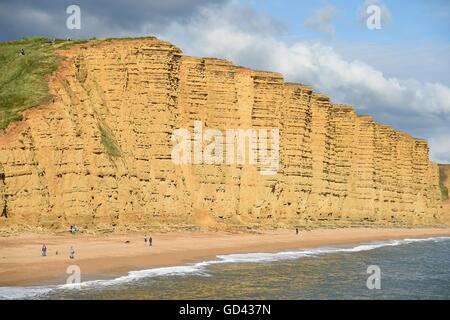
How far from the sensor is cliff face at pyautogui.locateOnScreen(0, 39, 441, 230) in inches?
1519

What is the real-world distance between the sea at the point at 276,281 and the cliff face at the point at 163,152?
1157cm

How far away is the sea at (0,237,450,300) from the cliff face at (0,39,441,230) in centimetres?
1157

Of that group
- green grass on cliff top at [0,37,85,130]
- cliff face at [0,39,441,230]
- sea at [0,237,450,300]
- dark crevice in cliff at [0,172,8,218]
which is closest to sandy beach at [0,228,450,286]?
sea at [0,237,450,300]

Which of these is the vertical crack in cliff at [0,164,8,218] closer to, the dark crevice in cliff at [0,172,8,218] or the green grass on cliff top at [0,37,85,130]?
the dark crevice in cliff at [0,172,8,218]

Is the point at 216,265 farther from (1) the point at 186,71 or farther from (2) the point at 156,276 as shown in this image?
(1) the point at 186,71

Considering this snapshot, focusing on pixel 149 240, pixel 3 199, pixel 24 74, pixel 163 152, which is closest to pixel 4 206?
pixel 3 199

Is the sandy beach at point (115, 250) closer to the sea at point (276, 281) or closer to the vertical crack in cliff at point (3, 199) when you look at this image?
the sea at point (276, 281)

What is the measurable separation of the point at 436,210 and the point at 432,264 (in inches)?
2349

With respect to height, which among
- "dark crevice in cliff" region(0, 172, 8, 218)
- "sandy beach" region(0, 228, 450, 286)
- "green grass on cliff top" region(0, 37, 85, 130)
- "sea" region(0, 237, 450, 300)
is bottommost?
"sea" region(0, 237, 450, 300)

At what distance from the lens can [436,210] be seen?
3760 inches

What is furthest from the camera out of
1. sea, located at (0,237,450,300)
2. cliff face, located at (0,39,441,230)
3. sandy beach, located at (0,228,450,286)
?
cliff face, located at (0,39,441,230)

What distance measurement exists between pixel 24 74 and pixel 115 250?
18.4 metres

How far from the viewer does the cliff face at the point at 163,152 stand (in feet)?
127
